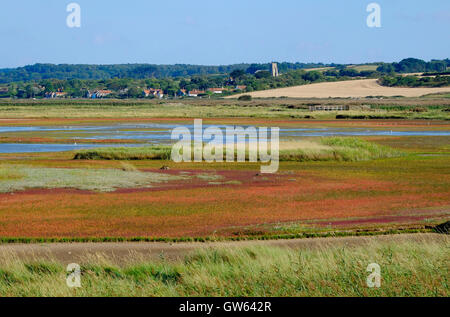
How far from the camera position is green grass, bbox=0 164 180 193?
34.6m

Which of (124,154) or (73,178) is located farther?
(124,154)

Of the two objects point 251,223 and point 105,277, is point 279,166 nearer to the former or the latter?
point 251,223

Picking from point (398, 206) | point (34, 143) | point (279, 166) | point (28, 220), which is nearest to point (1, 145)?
point (34, 143)

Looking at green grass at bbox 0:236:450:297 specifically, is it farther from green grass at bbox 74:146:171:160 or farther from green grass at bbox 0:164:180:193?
green grass at bbox 74:146:171:160

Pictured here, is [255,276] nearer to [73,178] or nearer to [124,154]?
[73,178]

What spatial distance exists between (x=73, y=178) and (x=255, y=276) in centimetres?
Result: 2644

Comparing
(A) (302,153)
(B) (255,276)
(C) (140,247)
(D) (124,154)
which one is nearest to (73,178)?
(D) (124,154)

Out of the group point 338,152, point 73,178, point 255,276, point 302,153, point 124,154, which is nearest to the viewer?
point 255,276

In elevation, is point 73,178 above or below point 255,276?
below

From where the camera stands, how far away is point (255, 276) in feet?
41.7

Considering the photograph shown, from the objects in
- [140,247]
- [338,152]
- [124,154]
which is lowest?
[338,152]

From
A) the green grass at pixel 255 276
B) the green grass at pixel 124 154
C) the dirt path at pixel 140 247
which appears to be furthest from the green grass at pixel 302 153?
the green grass at pixel 255 276

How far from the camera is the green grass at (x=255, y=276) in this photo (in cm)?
1171

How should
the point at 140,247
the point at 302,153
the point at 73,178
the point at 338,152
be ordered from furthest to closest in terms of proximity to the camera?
the point at 338,152
the point at 302,153
the point at 73,178
the point at 140,247
